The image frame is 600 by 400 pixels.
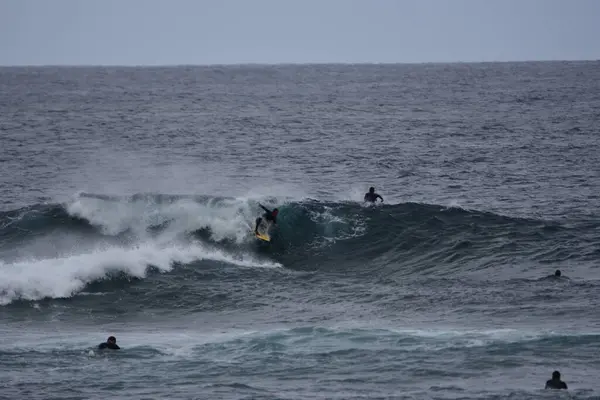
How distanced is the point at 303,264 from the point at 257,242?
2.52 meters

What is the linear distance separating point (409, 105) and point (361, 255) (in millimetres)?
59583

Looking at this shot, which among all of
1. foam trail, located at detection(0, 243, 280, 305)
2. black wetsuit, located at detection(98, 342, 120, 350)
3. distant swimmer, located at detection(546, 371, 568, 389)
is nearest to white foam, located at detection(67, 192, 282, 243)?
foam trail, located at detection(0, 243, 280, 305)

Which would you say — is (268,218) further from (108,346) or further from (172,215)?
(108,346)

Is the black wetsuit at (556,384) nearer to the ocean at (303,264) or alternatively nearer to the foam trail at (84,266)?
the ocean at (303,264)

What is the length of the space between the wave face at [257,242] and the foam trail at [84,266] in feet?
0.11

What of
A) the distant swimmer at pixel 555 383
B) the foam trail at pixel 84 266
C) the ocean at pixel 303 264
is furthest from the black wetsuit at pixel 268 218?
the distant swimmer at pixel 555 383

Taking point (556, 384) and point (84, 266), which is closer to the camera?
point (556, 384)

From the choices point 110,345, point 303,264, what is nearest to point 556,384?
point 110,345

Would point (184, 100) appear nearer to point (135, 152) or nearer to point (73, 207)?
Answer: point (135, 152)

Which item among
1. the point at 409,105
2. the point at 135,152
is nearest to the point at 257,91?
the point at 409,105

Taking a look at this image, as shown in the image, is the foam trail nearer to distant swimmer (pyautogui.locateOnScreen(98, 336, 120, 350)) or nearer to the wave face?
the wave face

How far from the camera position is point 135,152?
62.7 meters

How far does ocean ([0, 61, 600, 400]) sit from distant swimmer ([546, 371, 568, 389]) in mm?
251

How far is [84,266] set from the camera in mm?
32938
